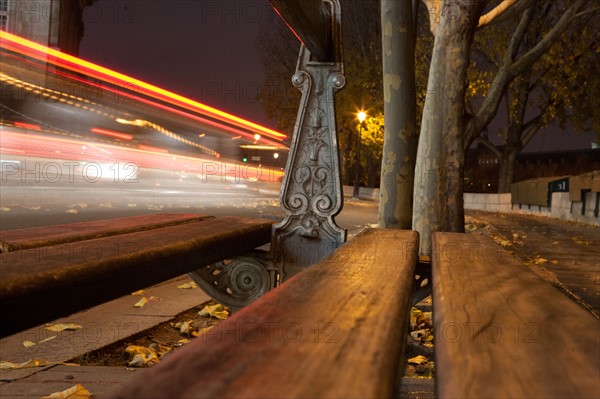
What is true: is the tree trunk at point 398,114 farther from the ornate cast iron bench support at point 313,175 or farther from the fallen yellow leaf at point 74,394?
the fallen yellow leaf at point 74,394

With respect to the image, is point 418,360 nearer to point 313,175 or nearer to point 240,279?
point 240,279

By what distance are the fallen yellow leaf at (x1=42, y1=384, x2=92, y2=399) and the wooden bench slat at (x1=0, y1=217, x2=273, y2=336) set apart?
0.72 meters

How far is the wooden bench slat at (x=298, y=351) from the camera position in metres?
0.85

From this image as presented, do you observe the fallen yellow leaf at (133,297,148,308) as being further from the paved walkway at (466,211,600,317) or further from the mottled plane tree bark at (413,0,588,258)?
the mottled plane tree bark at (413,0,588,258)

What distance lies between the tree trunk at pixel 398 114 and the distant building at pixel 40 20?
34.2 m

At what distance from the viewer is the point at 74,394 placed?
8.26 ft

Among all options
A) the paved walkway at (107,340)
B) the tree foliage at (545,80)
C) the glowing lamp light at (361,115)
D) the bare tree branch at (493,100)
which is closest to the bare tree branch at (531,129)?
the tree foliage at (545,80)

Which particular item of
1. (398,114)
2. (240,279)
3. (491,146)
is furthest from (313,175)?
(491,146)

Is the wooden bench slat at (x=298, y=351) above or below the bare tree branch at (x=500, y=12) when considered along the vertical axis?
below

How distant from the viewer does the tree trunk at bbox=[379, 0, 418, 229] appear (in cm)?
708

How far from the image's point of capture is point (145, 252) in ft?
6.60

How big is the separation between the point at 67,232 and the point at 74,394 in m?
0.73

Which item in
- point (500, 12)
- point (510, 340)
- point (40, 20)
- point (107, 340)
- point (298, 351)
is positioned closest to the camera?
point (298, 351)

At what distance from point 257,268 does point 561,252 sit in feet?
23.2
